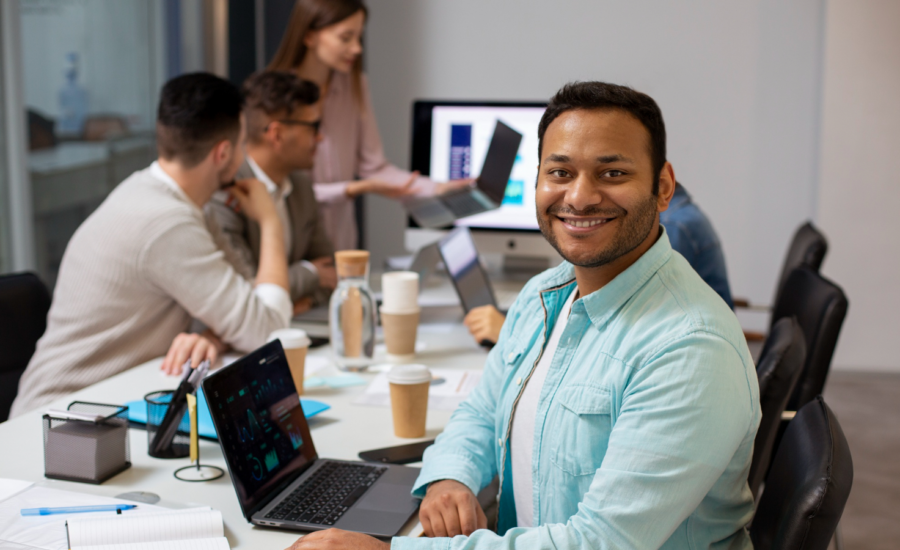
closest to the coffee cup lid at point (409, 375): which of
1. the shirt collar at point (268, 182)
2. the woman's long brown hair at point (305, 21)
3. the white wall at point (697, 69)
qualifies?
the shirt collar at point (268, 182)

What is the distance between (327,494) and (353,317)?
0.70 metres

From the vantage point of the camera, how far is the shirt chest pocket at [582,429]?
3.34 feet

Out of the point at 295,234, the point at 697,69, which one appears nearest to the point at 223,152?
the point at 295,234

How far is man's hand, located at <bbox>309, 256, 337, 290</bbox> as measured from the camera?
8.77ft

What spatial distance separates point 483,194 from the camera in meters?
2.52

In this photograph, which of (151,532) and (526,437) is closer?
(151,532)

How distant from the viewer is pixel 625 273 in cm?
105

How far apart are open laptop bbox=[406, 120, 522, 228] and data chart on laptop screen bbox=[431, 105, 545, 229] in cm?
18

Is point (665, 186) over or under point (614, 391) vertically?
over

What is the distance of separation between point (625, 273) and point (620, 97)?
225 millimetres

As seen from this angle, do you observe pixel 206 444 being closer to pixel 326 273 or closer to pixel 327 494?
pixel 327 494

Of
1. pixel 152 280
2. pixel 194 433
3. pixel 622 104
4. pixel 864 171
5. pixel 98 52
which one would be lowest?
pixel 194 433

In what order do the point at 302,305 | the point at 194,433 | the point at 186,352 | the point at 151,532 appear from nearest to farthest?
the point at 151,532 → the point at 194,433 → the point at 186,352 → the point at 302,305

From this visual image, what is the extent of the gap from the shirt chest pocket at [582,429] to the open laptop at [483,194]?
1297mm
